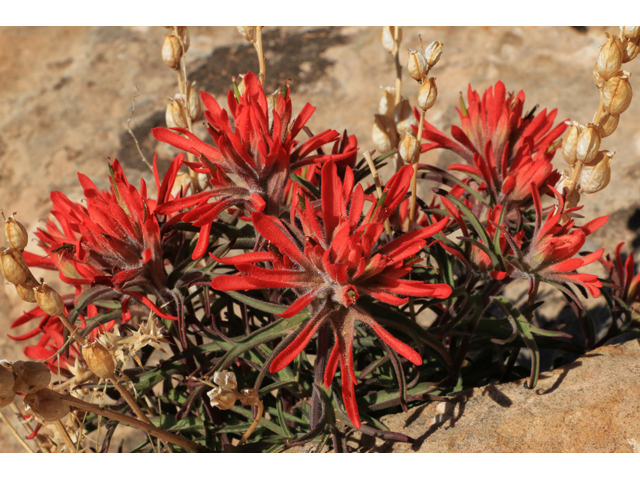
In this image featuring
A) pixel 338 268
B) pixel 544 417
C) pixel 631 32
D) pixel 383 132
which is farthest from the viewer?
pixel 383 132

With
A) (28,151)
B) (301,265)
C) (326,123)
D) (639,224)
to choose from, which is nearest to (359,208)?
(301,265)

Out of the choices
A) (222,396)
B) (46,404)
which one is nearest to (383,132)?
(222,396)

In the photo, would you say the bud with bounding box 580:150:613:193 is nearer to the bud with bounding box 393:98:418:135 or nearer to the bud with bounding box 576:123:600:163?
the bud with bounding box 576:123:600:163

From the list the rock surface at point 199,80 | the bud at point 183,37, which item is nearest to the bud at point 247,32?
the bud at point 183,37

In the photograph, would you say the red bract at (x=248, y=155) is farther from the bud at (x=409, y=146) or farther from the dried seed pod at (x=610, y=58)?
the dried seed pod at (x=610, y=58)

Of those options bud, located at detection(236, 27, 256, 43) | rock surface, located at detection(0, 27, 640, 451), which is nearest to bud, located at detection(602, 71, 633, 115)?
bud, located at detection(236, 27, 256, 43)

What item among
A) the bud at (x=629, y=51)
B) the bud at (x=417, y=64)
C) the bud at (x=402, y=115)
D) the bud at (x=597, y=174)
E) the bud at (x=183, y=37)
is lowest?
the bud at (x=597, y=174)

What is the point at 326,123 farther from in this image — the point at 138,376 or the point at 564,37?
the point at 138,376

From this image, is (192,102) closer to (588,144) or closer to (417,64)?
(417,64)
